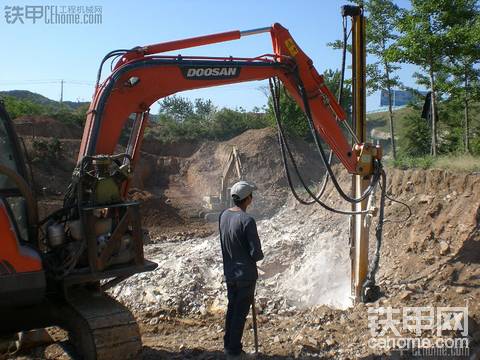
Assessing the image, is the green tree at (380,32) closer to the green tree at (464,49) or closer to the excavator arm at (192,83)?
the green tree at (464,49)

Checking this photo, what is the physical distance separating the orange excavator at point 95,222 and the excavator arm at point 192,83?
0.4 inches

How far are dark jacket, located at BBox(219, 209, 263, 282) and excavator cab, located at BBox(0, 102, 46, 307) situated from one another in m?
1.61

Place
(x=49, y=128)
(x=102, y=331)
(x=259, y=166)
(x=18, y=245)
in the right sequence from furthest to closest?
(x=49, y=128) → (x=259, y=166) → (x=102, y=331) → (x=18, y=245)

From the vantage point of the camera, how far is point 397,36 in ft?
47.0

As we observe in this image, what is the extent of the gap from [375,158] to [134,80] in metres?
2.87

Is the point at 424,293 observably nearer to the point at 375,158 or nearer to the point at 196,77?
the point at 375,158

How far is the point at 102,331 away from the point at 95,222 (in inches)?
36.1

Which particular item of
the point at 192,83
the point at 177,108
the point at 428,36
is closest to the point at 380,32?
the point at 428,36

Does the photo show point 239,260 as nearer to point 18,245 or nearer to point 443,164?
point 18,245

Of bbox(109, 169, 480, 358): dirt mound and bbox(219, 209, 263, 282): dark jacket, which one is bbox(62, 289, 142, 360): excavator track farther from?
bbox(109, 169, 480, 358): dirt mound

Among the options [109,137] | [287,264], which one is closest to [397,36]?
[287,264]

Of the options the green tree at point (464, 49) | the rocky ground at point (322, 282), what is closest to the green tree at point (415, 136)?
the green tree at point (464, 49)

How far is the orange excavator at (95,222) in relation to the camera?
4.39m

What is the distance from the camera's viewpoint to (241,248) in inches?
192
